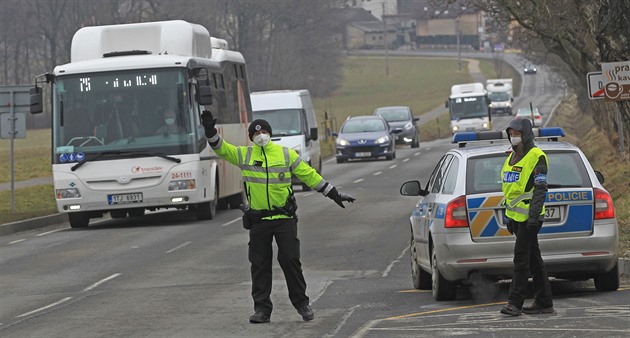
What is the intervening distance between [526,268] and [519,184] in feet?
2.23

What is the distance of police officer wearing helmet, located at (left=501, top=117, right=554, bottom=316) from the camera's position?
11539 millimetres

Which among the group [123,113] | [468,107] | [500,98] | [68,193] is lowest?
[68,193]

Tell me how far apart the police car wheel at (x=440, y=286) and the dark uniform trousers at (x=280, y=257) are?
1.43 metres

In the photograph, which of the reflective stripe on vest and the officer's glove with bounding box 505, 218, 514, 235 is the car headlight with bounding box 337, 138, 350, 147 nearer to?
the officer's glove with bounding box 505, 218, 514, 235

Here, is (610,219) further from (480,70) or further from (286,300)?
(480,70)

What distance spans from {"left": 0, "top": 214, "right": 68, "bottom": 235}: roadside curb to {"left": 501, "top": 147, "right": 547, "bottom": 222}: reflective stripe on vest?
16.1 metres

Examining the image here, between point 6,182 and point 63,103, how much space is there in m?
20.5

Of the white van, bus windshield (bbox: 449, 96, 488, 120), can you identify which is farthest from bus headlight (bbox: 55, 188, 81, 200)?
bus windshield (bbox: 449, 96, 488, 120)

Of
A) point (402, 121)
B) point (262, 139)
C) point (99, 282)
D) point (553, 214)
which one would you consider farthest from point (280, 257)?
point (402, 121)

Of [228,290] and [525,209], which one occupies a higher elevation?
[525,209]

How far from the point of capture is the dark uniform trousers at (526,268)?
1162 centimetres

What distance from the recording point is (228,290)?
49.7 feet

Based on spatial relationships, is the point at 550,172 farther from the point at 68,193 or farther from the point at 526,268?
the point at 68,193

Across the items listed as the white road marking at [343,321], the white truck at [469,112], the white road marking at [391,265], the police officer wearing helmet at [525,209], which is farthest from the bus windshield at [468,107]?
the police officer wearing helmet at [525,209]
